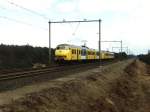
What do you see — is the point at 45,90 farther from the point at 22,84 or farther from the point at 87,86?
the point at 87,86

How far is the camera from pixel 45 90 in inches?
701

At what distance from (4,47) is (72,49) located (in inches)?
803

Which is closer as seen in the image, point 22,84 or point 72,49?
point 22,84

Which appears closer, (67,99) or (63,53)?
(67,99)

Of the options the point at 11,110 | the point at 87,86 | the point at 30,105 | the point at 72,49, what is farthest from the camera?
the point at 72,49

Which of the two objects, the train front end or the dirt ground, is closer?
the dirt ground

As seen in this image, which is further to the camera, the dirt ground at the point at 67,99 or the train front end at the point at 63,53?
the train front end at the point at 63,53

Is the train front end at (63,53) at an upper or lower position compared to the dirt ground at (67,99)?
upper

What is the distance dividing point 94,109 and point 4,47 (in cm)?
5043

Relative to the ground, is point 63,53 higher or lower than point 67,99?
higher

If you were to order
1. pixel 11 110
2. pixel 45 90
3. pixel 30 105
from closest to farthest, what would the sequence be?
pixel 11 110 < pixel 30 105 < pixel 45 90

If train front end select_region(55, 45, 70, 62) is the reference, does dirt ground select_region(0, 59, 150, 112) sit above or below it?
below

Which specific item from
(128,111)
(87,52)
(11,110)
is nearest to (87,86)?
(128,111)

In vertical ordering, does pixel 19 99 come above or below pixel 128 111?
above
